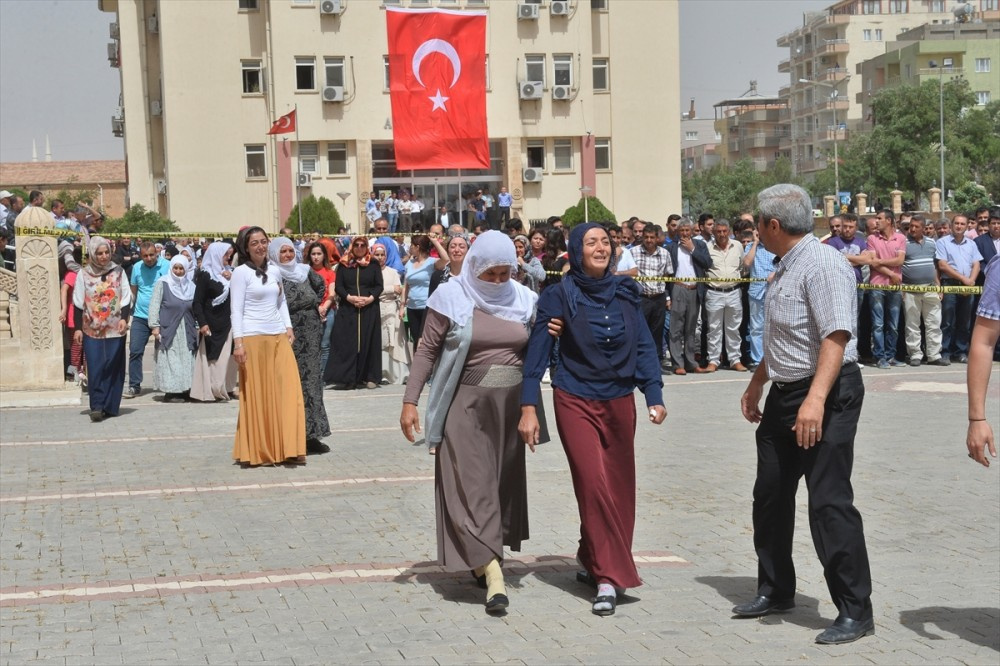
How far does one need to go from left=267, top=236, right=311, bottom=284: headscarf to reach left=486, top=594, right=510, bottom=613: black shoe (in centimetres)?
587

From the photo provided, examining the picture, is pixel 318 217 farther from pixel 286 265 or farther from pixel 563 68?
pixel 286 265

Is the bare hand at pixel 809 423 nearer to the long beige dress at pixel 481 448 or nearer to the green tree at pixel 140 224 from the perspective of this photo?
the long beige dress at pixel 481 448

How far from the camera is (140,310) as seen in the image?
17.6 m

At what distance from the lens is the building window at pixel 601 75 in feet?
192

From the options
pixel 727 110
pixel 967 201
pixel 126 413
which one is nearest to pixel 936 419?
pixel 126 413

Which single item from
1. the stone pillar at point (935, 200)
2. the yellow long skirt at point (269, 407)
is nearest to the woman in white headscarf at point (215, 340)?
the yellow long skirt at point (269, 407)

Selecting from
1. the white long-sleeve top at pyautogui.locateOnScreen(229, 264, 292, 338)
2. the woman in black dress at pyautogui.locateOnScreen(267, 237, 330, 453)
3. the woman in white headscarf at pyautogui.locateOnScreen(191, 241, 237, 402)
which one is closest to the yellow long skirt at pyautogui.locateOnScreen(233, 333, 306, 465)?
the white long-sleeve top at pyautogui.locateOnScreen(229, 264, 292, 338)

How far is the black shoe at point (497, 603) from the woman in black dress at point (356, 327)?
11308 millimetres

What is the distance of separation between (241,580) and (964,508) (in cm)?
490

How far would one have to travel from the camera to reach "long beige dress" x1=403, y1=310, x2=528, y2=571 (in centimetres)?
698

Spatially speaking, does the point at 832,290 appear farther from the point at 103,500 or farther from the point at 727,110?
the point at 727,110

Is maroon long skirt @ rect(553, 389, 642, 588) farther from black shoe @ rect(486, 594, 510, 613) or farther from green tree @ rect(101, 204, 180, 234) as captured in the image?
green tree @ rect(101, 204, 180, 234)

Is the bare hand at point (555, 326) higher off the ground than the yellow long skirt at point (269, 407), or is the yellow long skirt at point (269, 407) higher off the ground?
the bare hand at point (555, 326)

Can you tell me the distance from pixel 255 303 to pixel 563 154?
47261mm
